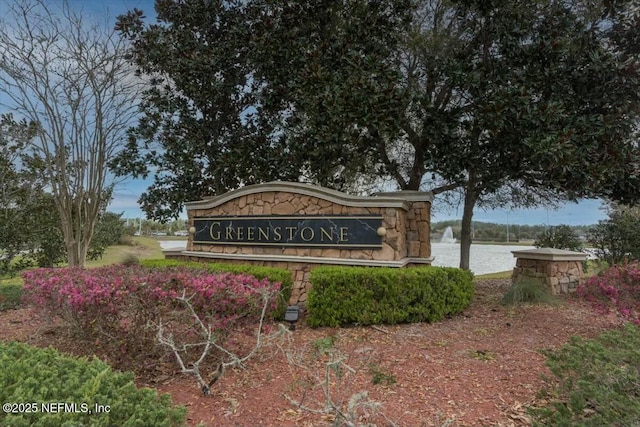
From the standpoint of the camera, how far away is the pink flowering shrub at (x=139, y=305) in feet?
11.2

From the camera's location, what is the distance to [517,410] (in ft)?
9.60

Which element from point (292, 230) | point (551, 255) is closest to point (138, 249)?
point (292, 230)

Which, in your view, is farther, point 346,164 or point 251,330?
point 346,164

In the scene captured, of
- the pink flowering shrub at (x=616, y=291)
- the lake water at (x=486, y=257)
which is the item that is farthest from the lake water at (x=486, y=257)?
the pink flowering shrub at (x=616, y=291)

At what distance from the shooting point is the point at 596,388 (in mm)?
2479

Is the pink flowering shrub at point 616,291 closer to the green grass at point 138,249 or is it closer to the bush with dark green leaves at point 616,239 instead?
the bush with dark green leaves at point 616,239

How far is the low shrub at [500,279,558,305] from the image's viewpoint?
6.58 metres

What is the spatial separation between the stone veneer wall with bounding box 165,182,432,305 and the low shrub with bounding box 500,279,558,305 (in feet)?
5.18

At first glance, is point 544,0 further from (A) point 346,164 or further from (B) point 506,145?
(A) point 346,164

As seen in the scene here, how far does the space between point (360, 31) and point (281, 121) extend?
8.93 feet

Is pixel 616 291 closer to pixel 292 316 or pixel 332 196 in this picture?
pixel 332 196

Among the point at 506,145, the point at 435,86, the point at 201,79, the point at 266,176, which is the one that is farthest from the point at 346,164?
the point at 201,79

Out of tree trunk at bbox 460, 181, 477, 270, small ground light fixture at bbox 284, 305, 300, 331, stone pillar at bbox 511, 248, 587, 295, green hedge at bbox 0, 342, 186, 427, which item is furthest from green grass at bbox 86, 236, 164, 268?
green hedge at bbox 0, 342, 186, 427

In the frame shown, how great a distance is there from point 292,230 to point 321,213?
654 mm
